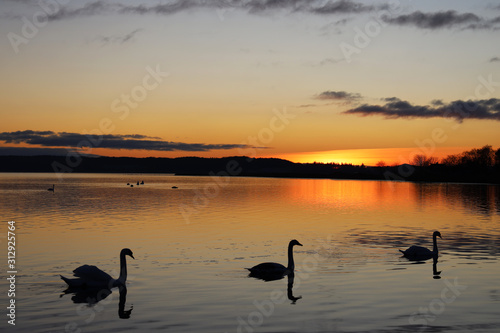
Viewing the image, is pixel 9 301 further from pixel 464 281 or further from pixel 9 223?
pixel 9 223

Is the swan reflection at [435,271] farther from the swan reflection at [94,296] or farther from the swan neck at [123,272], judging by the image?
the swan reflection at [94,296]

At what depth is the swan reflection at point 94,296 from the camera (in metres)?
16.6

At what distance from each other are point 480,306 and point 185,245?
16.9m

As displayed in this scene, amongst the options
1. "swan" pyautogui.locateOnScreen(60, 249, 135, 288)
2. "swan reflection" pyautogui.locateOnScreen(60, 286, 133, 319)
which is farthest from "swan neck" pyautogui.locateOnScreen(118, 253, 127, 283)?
"swan reflection" pyautogui.locateOnScreen(60, 286, 133, 319)

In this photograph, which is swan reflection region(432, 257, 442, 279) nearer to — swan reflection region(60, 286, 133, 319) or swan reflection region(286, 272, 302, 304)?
swan reflection region(286, 272, 302, 304)

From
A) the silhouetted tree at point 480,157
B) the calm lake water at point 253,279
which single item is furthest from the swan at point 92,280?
the silhouetted tree at point 480,157

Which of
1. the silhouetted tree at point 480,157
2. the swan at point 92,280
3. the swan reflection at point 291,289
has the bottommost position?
the swan reflection at point 291,289

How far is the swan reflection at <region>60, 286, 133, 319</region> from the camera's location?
54.5 ft

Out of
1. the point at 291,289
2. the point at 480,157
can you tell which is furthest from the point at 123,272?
the point at 480,157

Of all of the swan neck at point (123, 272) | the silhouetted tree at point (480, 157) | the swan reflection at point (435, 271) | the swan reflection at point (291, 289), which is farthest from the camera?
the silhouetted tree at point (480, 157)

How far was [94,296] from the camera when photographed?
18.1 metres

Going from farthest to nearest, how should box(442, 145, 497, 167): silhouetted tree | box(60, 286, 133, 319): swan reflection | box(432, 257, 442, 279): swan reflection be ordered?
box(442, 145, 497, 167): silhouetted tree < box(432, 257, 442, 279): swan reflection < box(60, 286, 133, 319): swan reflection

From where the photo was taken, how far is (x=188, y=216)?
46.5m

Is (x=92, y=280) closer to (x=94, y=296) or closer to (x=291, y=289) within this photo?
(x=94, y=296)
